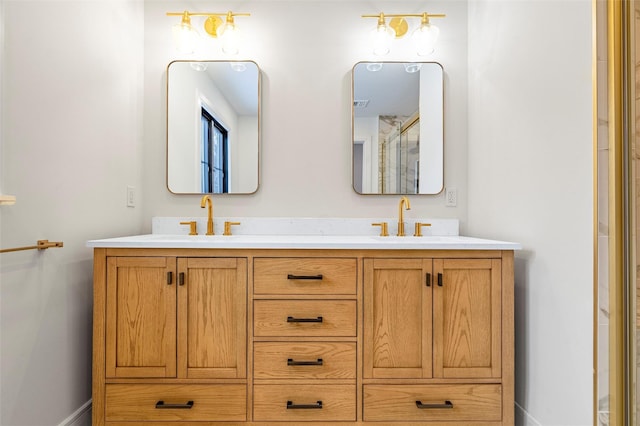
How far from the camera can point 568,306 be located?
120cm

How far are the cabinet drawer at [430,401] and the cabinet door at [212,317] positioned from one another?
0.58m

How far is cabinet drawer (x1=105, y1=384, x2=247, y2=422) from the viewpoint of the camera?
1354mm

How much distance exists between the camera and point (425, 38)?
6.21 ft

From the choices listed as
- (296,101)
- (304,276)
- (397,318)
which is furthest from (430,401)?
(296,101)

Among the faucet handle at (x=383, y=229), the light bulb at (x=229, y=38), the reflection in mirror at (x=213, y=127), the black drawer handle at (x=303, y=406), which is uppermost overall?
the light bulb at (x=229, y=38)

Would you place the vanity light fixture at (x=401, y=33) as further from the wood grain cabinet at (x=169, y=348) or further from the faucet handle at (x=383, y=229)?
the wood grain cabinet at (x=169, y=348)

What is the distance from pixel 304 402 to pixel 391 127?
1.53 m

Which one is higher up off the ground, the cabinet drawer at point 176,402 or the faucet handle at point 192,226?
the faucet handle at point 192,226

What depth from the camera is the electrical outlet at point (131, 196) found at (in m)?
1.81

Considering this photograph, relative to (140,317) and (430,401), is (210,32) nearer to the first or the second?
(140,317)

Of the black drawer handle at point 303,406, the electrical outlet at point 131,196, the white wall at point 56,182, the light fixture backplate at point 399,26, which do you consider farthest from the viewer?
the light fixture backplate at point 399,26

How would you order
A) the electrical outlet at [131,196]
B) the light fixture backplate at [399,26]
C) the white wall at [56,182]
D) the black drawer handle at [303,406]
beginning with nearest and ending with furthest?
the white wall at [56,182] → the black drawer handle at [303,406] → the electrical outlet at [131,196] → the light fixture backplate at [399,26]

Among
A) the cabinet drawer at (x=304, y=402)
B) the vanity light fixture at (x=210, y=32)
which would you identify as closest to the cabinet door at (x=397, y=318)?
the cabinet drawer at (x=304, y=402)

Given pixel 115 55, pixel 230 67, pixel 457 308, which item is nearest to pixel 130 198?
pixel 115 55
